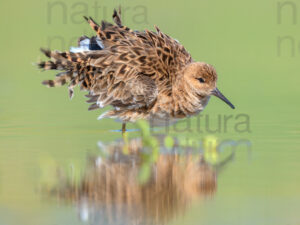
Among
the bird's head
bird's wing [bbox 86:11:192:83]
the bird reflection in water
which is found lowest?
the bird reflection in water

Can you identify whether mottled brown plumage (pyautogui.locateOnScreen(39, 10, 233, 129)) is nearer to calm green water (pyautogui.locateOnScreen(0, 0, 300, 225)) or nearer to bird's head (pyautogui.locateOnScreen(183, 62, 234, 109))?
bird's head (pyautogui.locateOnScreen(183, 62, 234, 109))

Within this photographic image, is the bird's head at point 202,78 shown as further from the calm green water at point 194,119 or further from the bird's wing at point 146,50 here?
the calm green water at point 194,119

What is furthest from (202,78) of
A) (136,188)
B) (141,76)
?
(136,188)

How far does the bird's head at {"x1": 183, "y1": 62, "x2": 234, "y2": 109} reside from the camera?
1095 centimetres

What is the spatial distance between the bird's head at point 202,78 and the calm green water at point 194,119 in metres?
0.69

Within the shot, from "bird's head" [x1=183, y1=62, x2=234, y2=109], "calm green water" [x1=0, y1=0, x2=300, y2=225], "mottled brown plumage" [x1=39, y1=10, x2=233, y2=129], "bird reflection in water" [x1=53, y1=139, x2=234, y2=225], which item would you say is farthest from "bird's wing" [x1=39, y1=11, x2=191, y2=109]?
"bird reflection in water" [x1=53, y1=139, x2=234, y2=225]

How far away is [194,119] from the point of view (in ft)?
40.0

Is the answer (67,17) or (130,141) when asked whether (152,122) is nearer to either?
(130,141)

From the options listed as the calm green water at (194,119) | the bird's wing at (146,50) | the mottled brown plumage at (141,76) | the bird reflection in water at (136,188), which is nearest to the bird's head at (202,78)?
the mottled brown plumage at (141,76)

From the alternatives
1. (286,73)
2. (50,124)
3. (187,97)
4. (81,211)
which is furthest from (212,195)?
(286,73)

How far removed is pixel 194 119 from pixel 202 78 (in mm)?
1416

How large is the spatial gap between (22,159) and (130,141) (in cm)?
188

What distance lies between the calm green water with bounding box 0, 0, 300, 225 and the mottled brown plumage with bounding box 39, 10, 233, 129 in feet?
1.43

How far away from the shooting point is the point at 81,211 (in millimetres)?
6457
